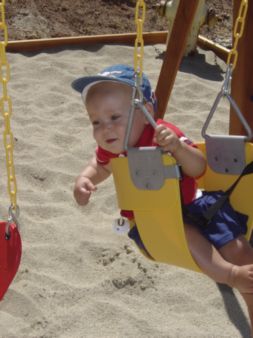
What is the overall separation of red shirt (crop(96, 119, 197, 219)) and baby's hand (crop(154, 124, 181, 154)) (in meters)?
0.16

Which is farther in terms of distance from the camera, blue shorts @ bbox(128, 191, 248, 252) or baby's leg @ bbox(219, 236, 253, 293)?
blue shorts @ bbox(128, 191, 248, 252)

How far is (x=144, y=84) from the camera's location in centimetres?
197

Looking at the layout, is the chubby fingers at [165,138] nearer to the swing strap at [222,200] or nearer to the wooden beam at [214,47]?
the swing strap at [222,200]

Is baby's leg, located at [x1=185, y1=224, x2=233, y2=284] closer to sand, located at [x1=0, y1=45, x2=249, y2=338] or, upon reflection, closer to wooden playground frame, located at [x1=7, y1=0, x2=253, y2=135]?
sand, located at [x1=0, y1=45, x2=249, y2=338]

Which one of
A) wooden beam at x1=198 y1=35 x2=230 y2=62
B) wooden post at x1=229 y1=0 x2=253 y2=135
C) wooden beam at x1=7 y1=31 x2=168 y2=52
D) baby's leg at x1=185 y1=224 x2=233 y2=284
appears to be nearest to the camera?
baby's leg at x1=185 y1=224 x2=233 y2=284

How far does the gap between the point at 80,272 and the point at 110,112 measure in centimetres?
111

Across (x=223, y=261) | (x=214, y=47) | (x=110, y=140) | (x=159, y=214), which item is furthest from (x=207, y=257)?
(x=214, y=47)

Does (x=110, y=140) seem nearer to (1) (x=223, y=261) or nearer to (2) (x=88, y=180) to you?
(2) (x=88, y=180)

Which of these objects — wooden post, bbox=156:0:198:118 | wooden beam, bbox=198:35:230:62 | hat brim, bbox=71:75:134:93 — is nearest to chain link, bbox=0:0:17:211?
hat brim, bbox=71:75:134:93

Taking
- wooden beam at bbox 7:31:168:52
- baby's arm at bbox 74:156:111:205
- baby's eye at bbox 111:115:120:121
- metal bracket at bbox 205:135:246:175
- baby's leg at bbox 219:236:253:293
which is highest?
baby's eye at bbox 111:115:120:121

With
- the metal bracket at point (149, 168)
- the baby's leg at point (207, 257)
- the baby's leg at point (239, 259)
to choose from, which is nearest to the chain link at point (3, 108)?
the metal bracket at point (149, 168)

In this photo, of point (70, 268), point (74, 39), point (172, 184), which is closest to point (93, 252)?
point (70, 268)

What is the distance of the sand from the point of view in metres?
2.55

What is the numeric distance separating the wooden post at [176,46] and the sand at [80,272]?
69 centimetres
